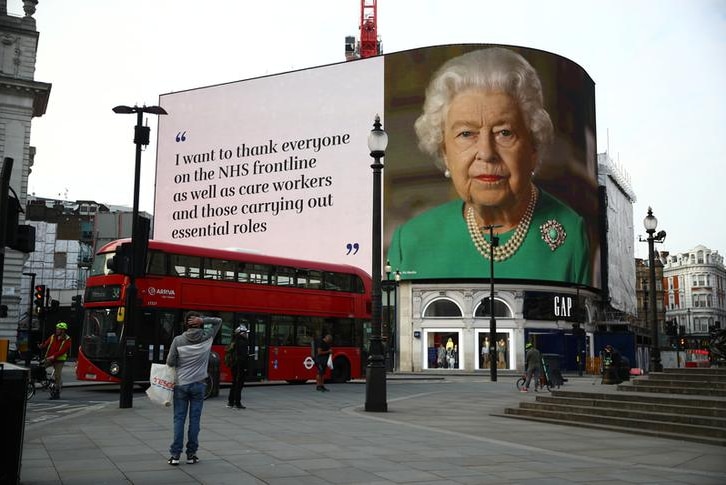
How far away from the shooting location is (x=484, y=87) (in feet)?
155

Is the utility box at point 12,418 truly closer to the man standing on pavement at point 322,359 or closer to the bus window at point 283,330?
the man standing on pavement at point 322,359

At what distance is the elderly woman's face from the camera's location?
4631 cm

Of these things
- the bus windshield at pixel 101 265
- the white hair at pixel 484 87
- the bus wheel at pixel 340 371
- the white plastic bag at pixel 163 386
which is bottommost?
the bus wheel at pixel 340 371

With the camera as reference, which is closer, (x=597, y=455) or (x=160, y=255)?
(x=597, y=455)

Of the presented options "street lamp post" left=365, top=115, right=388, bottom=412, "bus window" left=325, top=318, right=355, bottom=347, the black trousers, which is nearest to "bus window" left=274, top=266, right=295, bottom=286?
"bus window" left=325, top=318, right=355, bottom=347

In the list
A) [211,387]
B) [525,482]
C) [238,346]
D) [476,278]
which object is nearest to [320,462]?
[525,482]

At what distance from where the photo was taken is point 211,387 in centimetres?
1781

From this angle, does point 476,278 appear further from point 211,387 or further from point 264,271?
point 211,387

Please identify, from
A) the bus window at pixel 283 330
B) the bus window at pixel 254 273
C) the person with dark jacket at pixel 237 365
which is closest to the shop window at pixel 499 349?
the bus window at pixel 283 330

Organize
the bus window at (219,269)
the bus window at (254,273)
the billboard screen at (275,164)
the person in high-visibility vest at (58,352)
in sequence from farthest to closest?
the billboard screen at (275,164), the bus window at (254,273), the bus window at (219,269), the person in high-visibility vest at (58,352)

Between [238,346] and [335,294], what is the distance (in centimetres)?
1038

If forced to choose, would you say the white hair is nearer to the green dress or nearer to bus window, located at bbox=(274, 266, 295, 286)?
the green dress

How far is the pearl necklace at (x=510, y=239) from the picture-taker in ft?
155

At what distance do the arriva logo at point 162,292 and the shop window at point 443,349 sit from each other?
29.8 meters
